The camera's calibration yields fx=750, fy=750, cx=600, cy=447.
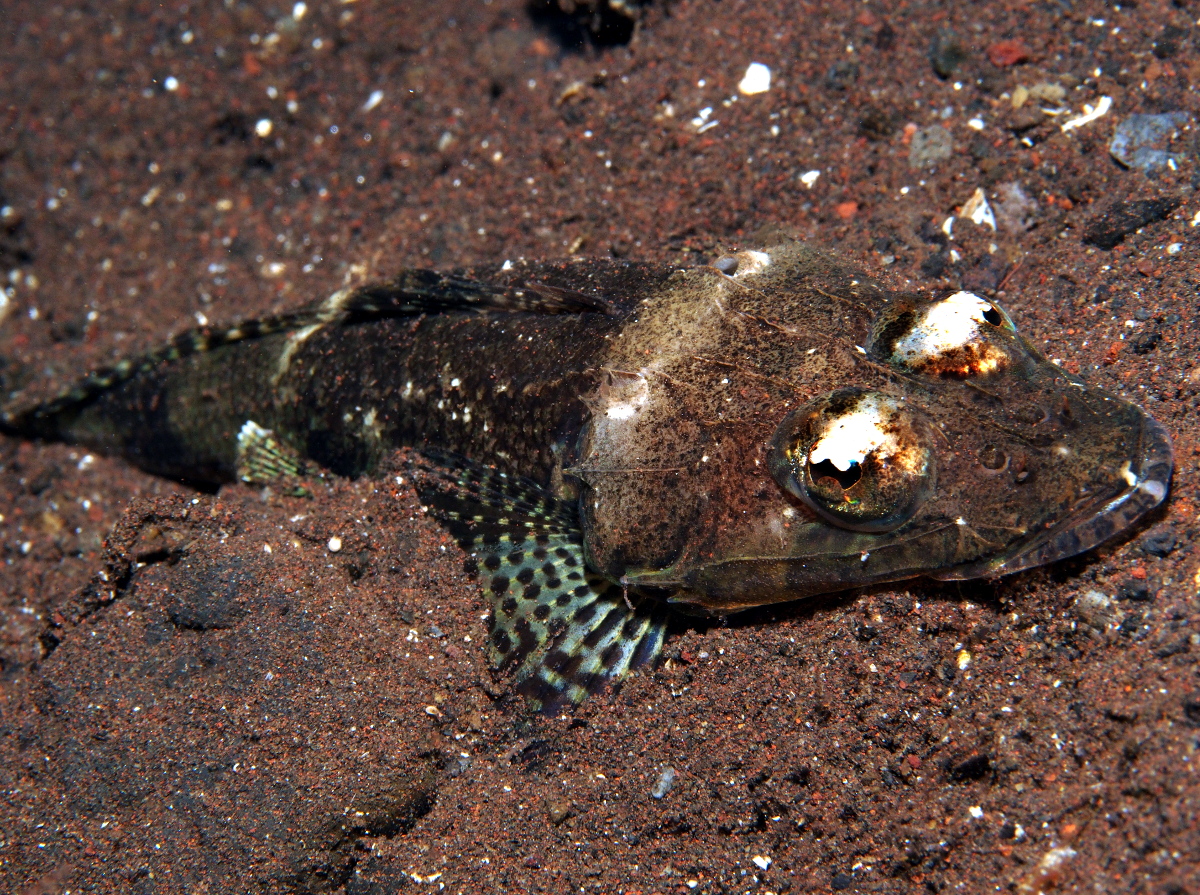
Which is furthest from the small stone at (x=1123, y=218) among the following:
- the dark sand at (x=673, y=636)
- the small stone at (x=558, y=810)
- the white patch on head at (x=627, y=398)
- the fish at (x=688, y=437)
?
the small stone at (x=558, y=810)

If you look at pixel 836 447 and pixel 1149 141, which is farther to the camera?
pixel 1149 141

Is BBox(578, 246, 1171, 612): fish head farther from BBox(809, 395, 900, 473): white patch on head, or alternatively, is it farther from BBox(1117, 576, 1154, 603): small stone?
BBox(1117, 576, 1154, 603): small stone

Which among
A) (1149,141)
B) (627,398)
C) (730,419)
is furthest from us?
(1149,141)

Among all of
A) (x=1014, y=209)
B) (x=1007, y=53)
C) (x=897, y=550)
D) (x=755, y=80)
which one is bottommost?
(x=897, y=550)

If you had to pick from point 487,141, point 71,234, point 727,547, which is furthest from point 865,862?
point 71,234

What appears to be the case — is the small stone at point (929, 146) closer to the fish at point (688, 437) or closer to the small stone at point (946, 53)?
the small stone at point (946, 53)

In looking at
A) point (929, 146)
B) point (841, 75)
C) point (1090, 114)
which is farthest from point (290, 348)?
point (1090, 114)

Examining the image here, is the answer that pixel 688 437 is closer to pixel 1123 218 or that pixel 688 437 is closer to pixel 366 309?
pixel 366 309

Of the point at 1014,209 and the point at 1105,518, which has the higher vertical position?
the point at 1014,209
